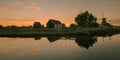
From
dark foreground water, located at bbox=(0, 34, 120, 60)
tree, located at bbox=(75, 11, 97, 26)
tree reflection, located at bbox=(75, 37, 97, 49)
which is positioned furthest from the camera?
tree, located at bbox=(75, 11, 97, 26)

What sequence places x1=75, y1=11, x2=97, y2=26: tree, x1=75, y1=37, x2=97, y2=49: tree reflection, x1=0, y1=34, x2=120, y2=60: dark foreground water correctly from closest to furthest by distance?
x1=0, y1=34, x2=120, y2=60: dark foreground water
x1=75, y1=37, x2=97, y2=49: tree reflection
x1=75, y1=11, x2=97, y2=26: tree

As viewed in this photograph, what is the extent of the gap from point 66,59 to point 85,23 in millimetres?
93682

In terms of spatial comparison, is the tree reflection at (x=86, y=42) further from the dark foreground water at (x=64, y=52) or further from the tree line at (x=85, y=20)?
the tree line at (x=85, y=20)

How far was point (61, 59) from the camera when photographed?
25.5 meters

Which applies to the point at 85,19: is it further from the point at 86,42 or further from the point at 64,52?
the point at 64,52

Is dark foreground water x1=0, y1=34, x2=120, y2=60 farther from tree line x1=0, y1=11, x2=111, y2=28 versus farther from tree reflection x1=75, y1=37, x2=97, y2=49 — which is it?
tree line x1=0, y1=11, x2=111, y2=28

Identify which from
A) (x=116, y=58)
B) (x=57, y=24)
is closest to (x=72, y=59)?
(x=116, y=58)

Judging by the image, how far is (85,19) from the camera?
11788cm

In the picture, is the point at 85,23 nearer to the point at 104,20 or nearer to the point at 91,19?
the point at 91,19

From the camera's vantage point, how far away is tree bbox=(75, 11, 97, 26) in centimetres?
11769

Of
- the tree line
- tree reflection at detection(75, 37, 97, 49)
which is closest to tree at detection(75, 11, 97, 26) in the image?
the tree line

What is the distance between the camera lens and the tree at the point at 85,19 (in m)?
118

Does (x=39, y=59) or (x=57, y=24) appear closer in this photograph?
(x=39, y=59)

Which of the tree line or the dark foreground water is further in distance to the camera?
the tree line
